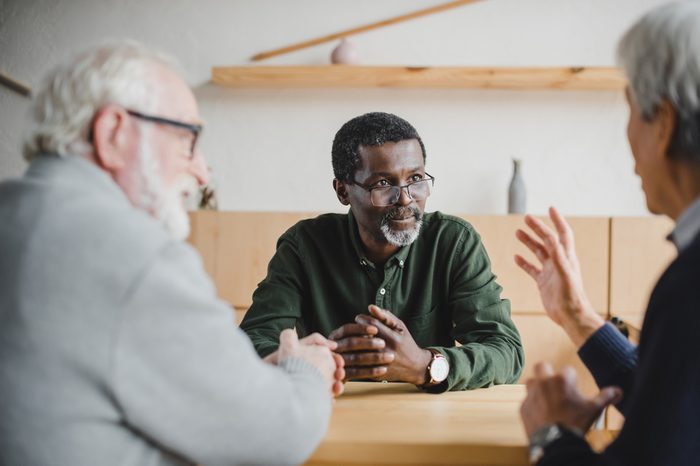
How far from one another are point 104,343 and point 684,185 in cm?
83

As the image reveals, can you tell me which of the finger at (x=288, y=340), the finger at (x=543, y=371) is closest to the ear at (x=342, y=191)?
the finger at (x=288, y=340)

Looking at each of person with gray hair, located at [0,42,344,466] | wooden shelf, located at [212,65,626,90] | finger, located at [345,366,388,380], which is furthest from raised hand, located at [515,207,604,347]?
wooden shelf, located at [212,65,626,90]

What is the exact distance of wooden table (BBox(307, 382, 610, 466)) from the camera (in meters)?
1.04

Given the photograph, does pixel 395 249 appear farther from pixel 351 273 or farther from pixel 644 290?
pixel 644 290

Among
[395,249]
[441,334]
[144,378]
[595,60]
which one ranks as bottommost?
[441,334]

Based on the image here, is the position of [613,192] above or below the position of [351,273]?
above

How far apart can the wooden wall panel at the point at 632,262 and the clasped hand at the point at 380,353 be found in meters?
2.08

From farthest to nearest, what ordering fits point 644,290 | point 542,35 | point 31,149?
point 542,35, point 644,290, point 31,149

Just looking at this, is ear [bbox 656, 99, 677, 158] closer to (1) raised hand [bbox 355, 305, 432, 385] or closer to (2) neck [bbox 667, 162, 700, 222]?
(2) neck [bbox 667, 162, 700, 222]

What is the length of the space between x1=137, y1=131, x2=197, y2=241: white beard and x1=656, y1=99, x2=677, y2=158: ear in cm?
75

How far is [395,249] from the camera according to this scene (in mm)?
1951

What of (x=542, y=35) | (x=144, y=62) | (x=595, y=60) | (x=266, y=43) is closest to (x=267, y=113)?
(x=266, y=43)

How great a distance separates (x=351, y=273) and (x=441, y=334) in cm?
32

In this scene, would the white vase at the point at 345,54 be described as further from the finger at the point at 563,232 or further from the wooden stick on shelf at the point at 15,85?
the finger at the point at 563,232
